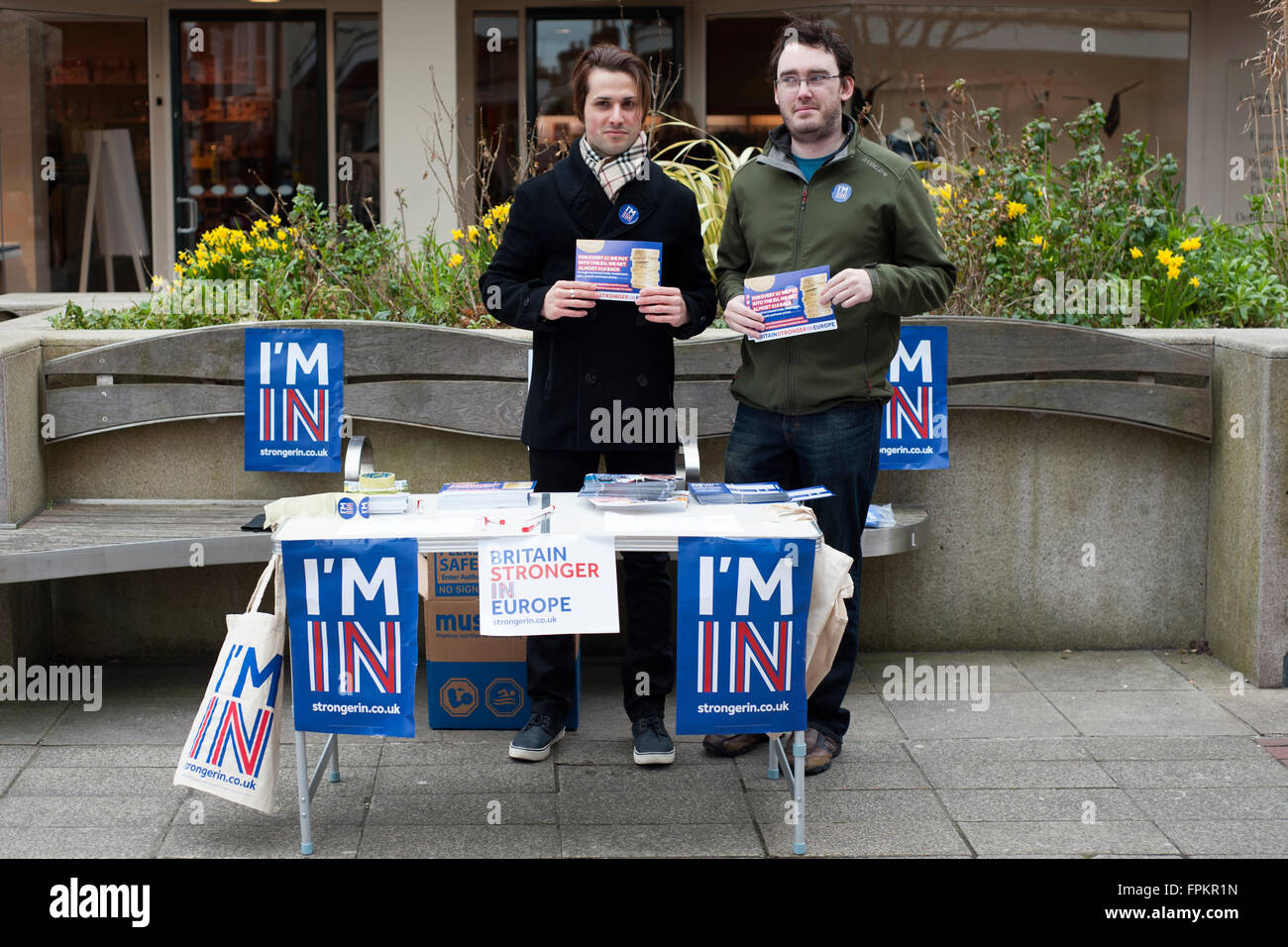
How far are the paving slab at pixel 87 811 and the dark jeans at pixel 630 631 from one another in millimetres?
1144

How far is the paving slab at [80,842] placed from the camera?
154 inches

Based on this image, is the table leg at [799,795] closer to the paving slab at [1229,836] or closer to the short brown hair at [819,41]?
the paving slab at [1229,836]

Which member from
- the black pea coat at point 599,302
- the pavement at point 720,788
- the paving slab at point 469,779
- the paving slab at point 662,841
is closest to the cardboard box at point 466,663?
the pavement at point 720,788

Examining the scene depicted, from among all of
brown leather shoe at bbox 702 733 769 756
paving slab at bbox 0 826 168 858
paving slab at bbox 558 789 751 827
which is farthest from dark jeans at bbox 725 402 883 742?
paving slab at bbox 0 826 168 858

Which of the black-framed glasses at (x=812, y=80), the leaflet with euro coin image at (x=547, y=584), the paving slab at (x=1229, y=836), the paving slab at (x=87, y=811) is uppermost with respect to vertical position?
the black-framed glasses at (x=812, y=80)

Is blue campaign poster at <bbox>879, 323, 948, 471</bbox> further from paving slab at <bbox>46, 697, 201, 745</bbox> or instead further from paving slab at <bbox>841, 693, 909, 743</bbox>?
paving slab at <bbox>46, 697, 201, 745</bbox>

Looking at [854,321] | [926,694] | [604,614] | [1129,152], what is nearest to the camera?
[604,614]

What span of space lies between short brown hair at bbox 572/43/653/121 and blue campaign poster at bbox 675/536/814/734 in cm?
137

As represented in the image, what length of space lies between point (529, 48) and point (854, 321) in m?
8.13

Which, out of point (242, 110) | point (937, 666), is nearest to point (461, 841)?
point (937, 666)

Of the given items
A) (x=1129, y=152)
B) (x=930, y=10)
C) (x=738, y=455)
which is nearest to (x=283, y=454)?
(x=738, y=455)

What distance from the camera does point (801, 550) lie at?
12.4ft

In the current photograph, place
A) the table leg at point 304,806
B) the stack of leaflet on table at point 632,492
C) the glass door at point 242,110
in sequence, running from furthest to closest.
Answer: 1. the glass door at point 242,110
2. the stack of leaflet on table at point 632,492
3. the table leg at point 304,806

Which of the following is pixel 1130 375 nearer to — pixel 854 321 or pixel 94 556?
pixel 854 321
